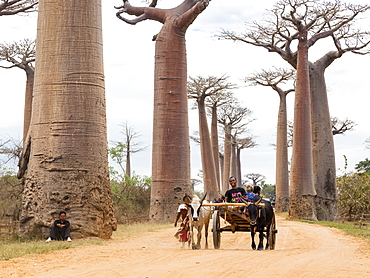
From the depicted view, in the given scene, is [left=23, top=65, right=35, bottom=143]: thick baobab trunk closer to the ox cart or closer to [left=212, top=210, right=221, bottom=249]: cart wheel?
[left=212, top=210, right=221, bottom=249]: cart wheel

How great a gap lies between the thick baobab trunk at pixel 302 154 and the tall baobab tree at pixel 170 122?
427cm

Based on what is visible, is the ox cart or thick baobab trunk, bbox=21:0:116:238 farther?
thick baobab trunk, bbox=21:0:116:238

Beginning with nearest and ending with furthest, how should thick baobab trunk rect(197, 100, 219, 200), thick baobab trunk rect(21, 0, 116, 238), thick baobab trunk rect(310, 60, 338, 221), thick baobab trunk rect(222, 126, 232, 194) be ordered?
1. thick baobab trunk rect(21, 0, 116, 238)
2. thick baobab trunk rect(310, 60, 338, 221)
3. thick baobab trunk rect(197, 100, 219, 200)
4. thick baobab trunk rect(222, 126, 232, 194)

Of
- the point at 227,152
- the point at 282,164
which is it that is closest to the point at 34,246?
the point at 282,164

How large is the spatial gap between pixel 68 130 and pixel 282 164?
16573 millimetres

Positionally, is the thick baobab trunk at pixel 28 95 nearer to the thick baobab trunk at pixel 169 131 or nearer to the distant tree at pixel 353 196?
the thick baobab trunk at pixel 169 131

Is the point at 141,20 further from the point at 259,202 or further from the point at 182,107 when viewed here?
the point at 259,202

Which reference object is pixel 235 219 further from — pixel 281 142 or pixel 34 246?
pixel 281 142

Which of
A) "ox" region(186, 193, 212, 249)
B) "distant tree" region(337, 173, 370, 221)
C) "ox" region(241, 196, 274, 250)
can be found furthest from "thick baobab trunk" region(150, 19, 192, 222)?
"distant tree" region(337, 173, 370, 221)

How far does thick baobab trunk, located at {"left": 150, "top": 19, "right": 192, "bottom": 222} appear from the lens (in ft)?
44.7

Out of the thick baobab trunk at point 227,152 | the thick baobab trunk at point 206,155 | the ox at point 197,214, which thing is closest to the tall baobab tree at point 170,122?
the ox at point 197,214

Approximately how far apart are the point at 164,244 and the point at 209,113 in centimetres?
2205

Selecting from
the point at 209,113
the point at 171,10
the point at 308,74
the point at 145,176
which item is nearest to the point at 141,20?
the point at 171,10

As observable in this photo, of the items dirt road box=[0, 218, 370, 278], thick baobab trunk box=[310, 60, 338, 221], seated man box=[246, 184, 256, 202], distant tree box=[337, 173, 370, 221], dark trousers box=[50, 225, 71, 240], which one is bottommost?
dirt road box=[0, 218, 370, 278]
